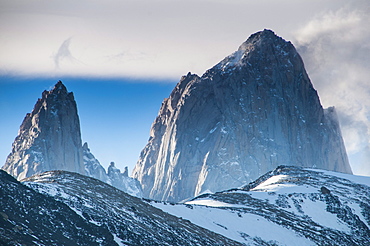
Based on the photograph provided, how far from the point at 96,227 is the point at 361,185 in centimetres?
9423

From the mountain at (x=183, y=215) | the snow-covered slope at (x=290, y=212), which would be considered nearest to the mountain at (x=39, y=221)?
the mountain at (x=183, y=215)

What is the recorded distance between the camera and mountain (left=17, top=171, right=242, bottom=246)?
245 ft

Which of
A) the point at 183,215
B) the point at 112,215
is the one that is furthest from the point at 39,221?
the point at 183,215

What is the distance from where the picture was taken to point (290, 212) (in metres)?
121

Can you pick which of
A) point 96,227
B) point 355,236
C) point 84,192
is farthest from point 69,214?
point 355,236

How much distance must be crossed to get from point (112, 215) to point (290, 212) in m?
47.7

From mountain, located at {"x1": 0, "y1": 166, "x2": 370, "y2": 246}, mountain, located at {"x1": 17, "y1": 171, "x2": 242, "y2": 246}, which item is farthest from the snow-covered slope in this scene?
mountain, located at {"x1": 17, "y1": 171, "x2": 242, "y2": 246}

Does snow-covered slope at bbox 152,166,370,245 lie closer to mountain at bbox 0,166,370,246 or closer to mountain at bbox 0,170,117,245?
mountain at bbox 0,166,370,246

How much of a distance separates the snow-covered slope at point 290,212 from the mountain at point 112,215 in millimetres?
6208

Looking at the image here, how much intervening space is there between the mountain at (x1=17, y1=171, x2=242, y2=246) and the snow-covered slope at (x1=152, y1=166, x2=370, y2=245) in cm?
621

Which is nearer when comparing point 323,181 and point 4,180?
point 4,180

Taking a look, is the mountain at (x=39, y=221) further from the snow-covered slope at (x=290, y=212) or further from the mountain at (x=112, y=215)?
the snow-covered slope at (x=290, y=212)

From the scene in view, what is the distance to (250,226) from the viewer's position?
104m

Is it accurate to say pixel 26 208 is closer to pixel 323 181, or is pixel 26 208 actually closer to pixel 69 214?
pixel 69 214
